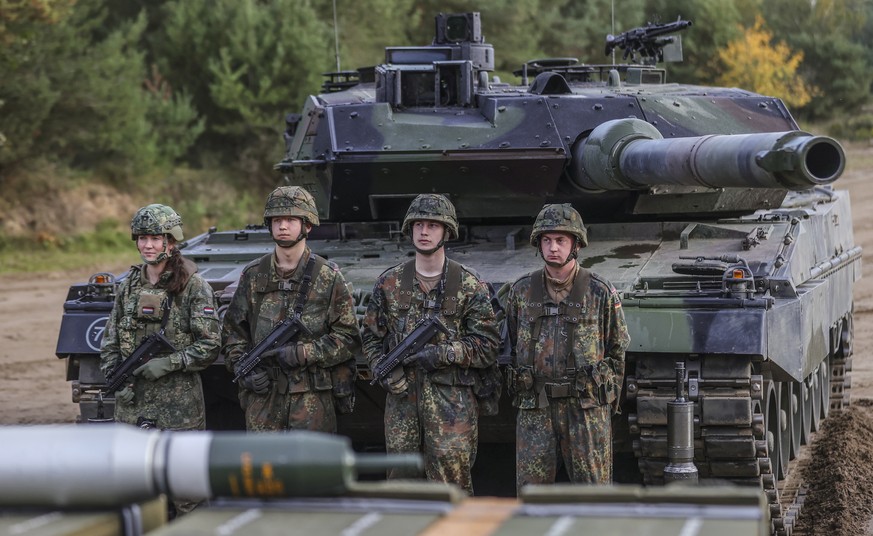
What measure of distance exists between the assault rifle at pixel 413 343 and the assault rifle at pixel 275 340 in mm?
484

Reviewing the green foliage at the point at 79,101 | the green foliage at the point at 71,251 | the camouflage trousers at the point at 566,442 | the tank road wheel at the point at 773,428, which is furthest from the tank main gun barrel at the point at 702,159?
the green foliage at the point at 79,101

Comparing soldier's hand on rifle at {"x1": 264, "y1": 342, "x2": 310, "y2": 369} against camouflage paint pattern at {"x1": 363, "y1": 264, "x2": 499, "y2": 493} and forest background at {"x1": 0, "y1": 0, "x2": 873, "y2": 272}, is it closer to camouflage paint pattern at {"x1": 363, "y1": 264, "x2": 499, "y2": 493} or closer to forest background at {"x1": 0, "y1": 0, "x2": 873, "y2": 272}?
camouflage paint pattern at {"x1": 363, "y1": 264, "x2": 499, "y2": 493}

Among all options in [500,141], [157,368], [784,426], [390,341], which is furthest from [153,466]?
[784,426]

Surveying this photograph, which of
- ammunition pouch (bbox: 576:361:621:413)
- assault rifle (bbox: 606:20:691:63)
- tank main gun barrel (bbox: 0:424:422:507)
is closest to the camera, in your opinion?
tank main gun barrel (bbox: 0:424:422:507)

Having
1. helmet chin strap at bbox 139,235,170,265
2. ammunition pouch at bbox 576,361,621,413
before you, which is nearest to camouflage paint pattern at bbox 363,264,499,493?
ammunition pouch at bbox 576,361,621,413

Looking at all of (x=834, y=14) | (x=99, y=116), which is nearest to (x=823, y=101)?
(x=834, y=14)

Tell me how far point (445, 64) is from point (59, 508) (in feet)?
21.3

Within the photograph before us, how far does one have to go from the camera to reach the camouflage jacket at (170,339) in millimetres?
7566

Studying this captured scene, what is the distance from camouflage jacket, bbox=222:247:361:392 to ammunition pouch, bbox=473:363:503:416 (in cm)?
68

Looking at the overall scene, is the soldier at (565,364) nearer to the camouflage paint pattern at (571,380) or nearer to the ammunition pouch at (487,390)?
the camouflage paint pattern at (571,380)

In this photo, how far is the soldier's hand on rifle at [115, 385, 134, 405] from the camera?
7.54 meters

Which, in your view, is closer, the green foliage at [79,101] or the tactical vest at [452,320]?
the tactical vest at [452,320]

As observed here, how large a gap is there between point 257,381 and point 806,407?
485 cm

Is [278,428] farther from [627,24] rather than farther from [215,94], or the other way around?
[627,24]
